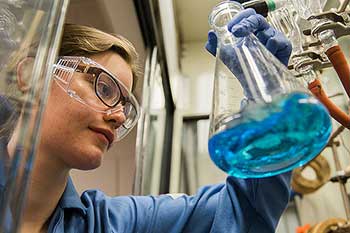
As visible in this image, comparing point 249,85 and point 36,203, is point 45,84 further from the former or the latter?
point 36,203

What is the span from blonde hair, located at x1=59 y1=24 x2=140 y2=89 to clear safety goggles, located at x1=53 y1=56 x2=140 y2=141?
6 cm

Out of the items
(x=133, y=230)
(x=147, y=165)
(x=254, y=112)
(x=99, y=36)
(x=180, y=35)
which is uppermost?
(x=180, y=35)

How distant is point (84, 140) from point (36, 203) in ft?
0.61

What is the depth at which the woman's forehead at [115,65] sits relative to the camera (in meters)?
0.92

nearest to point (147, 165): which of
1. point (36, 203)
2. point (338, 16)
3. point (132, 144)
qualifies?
point (132, 144)

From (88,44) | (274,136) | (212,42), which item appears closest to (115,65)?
(88,44)

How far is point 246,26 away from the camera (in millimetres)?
540

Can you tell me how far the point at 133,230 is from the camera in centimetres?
86

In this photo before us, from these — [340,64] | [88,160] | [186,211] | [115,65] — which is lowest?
[186,211]

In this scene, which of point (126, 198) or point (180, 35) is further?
point (180, 35)

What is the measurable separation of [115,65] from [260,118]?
616mm

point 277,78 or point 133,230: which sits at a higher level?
point 277,78

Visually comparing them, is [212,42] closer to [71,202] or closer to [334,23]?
[334,23]

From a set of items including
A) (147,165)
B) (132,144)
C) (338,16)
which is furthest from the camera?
(147,165)
